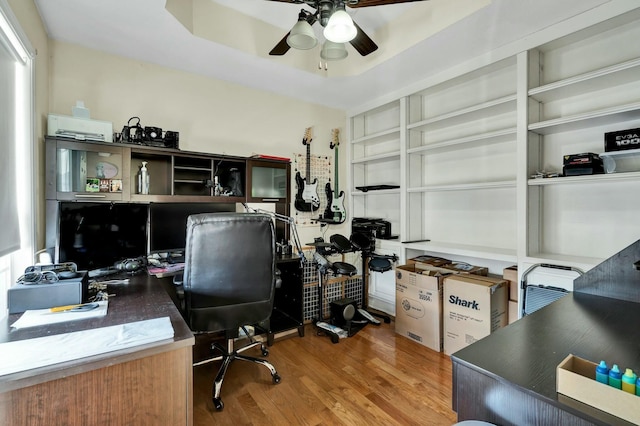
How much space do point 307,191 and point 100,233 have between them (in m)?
2.04

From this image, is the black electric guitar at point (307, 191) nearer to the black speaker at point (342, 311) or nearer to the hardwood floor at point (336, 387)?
the black speaker at point (342, 311)

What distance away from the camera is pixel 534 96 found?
7.51 ft

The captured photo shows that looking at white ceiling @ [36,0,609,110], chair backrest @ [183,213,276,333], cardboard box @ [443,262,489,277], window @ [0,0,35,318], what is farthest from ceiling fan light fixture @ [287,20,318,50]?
cardboard box @ [443,262,489,277]

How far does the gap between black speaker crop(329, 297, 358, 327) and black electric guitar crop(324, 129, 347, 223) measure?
3.52 feet

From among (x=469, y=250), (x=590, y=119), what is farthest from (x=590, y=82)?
(x=469, y=250)

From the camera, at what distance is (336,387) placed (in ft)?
6.63

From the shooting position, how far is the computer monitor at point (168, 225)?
7.85 ft

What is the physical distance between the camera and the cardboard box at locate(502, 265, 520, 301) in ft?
7.84

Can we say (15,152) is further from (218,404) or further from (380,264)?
(380,264)

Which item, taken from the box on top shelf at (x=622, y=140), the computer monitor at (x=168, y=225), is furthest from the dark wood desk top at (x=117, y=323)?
the box on top shelf at (x=622, y=140)

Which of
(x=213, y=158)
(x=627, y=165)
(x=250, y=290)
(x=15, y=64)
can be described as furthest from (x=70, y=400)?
(x=627, y=165)

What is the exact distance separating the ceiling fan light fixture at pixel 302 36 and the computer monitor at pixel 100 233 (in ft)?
5.20

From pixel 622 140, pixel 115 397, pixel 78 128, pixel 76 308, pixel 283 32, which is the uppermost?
pixel 283 32

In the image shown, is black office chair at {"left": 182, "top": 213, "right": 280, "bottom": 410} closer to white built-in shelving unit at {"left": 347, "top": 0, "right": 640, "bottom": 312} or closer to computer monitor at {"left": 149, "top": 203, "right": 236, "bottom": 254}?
computer monitor at {"left": 149, "top": 203, "right": 236, "bottom": 254}
